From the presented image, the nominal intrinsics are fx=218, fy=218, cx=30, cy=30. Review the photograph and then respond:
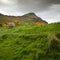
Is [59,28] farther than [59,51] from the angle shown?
Yes

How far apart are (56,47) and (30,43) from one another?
2.35m

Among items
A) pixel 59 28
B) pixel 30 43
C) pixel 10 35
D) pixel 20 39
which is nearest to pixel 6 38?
pixel 10 35

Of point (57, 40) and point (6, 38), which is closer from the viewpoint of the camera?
point (57, 40)

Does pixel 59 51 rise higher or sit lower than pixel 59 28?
lower

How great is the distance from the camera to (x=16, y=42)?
16812 mm

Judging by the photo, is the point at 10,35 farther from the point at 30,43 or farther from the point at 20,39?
the point at 30,43

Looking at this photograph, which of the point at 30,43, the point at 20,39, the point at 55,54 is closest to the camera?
→ the point at 55,54

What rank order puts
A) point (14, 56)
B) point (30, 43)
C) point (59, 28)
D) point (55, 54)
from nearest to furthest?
point (55, 54) < point (14, 56) < point (30, 43) < point (59, 28)

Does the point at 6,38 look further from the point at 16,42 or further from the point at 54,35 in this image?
the point at 54,35

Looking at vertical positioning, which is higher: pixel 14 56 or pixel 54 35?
pixel 54 35

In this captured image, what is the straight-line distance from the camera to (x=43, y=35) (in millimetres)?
16062

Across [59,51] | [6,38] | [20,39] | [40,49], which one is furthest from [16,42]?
[59,51]

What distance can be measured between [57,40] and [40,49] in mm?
1273

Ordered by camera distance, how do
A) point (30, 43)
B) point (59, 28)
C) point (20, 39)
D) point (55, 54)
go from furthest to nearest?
point (59, 28) < point (20, 39) < point (30, 43) < point (55, 54)
